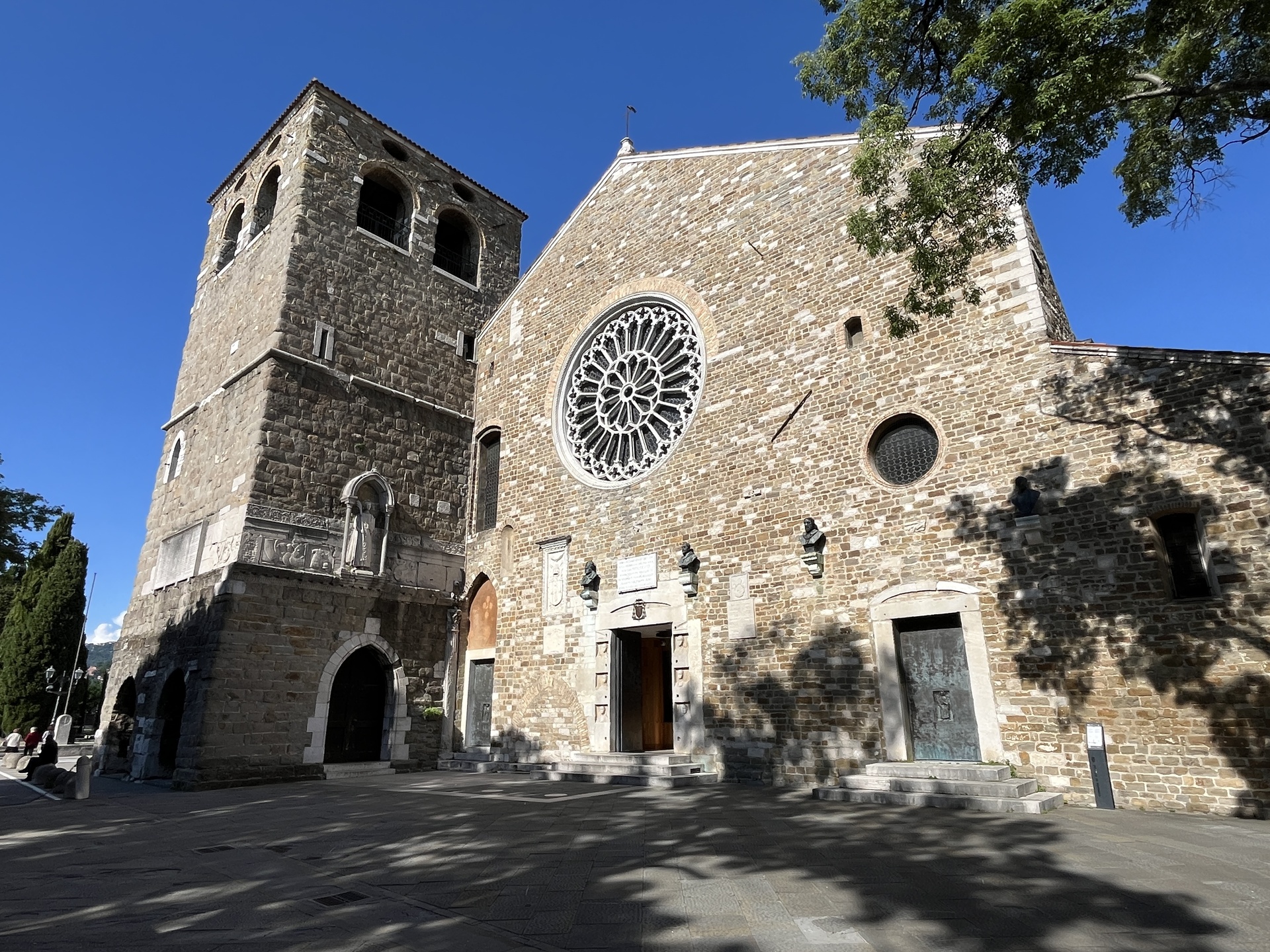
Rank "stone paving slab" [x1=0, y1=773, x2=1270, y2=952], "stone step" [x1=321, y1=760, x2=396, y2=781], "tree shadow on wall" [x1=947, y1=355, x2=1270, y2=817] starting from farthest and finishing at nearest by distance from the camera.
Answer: "stone step" [x1=321, y1=760, x2=396, y2=781], "tree shadow on wall" [x1=947, y1=355, x2=1270, y2=817], "stone paving slab" [x1=0, y1=773, x2=1270, y2=952]

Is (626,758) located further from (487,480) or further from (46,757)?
(46,757)

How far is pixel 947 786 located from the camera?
766 centimetres

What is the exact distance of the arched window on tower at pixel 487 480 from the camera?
1586cm

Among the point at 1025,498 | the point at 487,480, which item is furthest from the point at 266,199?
the point at 1025,498

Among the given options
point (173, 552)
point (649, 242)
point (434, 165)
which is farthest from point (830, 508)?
point (434, 165)

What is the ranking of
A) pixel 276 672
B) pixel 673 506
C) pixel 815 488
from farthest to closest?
pixel 673 506 < pixel 276 672 < pixel 815 488

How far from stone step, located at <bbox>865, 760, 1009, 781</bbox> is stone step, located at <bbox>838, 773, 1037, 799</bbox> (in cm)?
6

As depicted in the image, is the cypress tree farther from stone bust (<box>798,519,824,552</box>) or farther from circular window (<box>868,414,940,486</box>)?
circular window (<box>868,414,940,486</box>)

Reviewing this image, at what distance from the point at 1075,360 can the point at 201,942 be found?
32.0ft

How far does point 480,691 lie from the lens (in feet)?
47.9

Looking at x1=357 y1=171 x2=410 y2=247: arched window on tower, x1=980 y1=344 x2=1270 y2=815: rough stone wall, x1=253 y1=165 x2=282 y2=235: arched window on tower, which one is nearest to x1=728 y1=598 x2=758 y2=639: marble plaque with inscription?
x1=980 y1=344 x2=1270 y2=815: rough stone wall

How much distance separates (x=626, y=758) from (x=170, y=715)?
8.69 m

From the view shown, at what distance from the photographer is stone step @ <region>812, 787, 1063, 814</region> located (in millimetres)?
7105

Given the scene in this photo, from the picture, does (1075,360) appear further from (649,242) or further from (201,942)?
(201,942)
